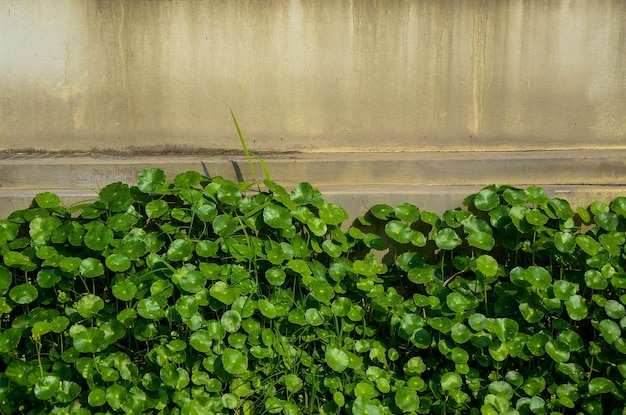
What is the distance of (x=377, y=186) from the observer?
11.3 feet

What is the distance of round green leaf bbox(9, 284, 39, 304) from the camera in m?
3.02

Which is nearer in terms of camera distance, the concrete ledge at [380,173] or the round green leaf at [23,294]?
the round green leaf at [23,294]

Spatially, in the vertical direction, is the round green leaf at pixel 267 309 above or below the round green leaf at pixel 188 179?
below

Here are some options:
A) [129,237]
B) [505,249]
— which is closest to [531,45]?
[505,249]

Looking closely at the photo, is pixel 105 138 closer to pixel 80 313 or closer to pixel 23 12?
pixel 23 12

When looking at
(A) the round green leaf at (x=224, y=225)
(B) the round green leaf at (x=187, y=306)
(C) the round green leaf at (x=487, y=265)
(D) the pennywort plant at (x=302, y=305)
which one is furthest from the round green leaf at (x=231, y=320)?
(C) the round green leaf at (x=487, y=265)

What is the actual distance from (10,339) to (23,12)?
1592 mm

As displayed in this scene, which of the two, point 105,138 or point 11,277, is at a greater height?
point 105,138

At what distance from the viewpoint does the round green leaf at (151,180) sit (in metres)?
3.22

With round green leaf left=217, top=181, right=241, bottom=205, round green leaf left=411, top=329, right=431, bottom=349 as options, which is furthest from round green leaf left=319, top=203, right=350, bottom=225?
round green leaf left=411, top=329, right=431, bottom=349

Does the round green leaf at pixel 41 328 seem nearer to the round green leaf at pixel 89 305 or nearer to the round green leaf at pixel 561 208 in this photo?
the round green leaf at pixel 89 305

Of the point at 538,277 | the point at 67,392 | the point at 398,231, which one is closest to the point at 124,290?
the point at 67,392

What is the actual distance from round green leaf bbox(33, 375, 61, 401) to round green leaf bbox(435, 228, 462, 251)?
168 centimetres

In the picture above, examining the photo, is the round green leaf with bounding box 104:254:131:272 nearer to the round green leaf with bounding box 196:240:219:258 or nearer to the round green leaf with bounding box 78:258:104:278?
the round green leaf with bounding box 78:258:104:278
